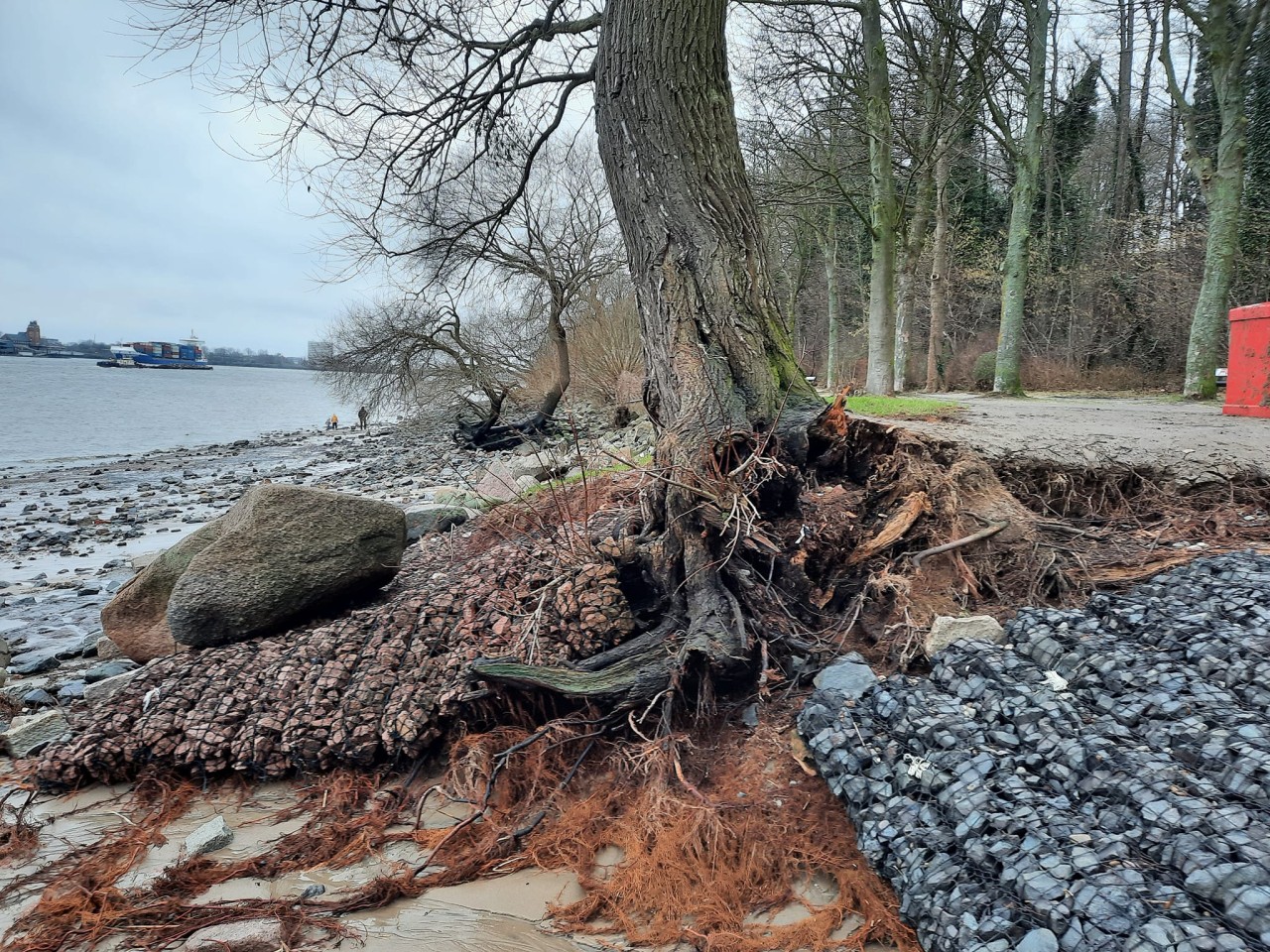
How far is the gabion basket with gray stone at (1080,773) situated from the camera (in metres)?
1.76

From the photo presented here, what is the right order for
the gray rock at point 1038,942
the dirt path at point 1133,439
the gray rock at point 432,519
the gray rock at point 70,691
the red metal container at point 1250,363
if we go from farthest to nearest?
the red metal container at point 1250,363, the gray rock at point 432,519, the gray rock at point 70,691, the dirt path at point 1133,439, the gray rock at point 1038,942

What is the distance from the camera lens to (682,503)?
3.85m

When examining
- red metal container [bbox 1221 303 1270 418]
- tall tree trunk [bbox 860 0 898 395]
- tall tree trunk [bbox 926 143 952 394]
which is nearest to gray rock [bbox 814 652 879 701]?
red metal container [bbox 1221 303 1270 418]

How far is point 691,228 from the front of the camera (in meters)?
4.52

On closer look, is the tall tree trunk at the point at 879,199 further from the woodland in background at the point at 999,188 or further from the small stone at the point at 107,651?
the small stone at the point at 107,651

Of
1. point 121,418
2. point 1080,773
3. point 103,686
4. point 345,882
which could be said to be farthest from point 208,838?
point 121,418

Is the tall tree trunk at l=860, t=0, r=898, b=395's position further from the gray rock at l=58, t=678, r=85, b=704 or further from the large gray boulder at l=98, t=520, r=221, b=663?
the gray rock at l=58, t=678, r=85, b=704

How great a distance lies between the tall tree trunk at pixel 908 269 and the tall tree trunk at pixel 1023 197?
5.88 ft

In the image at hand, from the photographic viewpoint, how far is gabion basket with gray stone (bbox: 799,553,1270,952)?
1.76m

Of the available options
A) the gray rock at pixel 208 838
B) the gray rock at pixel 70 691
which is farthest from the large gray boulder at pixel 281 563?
the gray rock at pixel 208 838

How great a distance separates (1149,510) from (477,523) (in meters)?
5.28

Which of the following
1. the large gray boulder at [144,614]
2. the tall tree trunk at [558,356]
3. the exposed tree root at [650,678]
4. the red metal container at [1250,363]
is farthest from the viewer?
the tall tree trunk at [558,356]

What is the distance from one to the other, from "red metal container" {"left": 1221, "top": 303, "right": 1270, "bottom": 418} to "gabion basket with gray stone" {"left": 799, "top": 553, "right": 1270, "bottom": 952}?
20.8ft

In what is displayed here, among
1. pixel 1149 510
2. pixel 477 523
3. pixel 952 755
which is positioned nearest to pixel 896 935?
pixel 952 755
